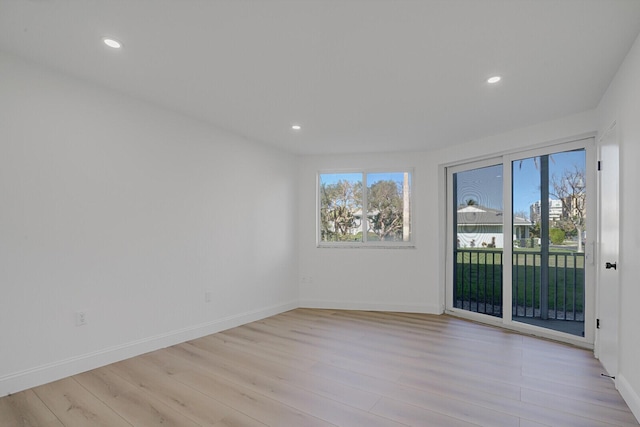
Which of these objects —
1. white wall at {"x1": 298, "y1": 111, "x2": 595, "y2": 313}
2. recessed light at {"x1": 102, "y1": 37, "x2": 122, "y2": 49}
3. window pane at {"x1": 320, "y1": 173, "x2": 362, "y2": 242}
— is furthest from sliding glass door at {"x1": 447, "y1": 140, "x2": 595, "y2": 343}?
recessed light at {"x1": 102, "y1": 37, "x2": 122, "y2": 49}

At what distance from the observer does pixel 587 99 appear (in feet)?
10.0

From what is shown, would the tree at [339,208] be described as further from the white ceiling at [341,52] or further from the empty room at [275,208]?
the white ceiling at [341,52]

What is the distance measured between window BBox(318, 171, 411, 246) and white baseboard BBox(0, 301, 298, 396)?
1923 millimetres

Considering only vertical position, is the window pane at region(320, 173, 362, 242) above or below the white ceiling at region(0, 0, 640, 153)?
below

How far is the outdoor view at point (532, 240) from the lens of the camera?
11.8 ft

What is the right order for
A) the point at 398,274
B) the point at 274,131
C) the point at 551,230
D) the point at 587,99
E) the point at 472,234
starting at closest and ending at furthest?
the point at 587,99, the point at 551,230, the point at 274,131, the point at 472,234, the point at 398,274

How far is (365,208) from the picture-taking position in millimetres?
5336

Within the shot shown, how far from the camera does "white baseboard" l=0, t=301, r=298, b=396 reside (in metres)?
2.43

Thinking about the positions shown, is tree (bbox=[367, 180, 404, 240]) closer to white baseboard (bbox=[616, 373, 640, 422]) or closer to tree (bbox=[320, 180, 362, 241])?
tree (bbox=[320, 180, 362, 241])

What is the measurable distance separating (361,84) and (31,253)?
283cm

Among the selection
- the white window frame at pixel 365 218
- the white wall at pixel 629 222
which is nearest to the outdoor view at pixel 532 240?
the white window frame at pixel 365 218

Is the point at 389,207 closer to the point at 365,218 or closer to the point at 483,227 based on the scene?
the point at 365,218

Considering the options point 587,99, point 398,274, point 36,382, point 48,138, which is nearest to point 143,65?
point 48,138

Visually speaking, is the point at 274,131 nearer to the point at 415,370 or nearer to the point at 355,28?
the point at 355,28
